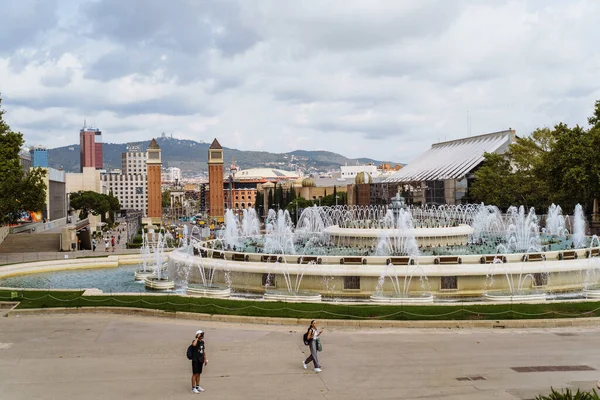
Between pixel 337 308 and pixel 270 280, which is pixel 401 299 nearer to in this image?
pixel 337 308

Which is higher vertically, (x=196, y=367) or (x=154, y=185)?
(x=154, y=185)

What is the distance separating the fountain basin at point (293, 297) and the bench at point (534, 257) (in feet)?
25.5

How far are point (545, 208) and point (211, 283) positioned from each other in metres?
44.8

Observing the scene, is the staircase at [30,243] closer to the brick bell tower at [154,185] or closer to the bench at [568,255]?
the bench at [568,255]

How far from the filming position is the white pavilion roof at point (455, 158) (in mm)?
74062

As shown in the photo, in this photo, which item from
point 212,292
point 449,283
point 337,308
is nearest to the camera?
point 337,308

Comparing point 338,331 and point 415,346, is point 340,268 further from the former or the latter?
point 415,346

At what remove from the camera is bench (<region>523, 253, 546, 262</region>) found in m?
22.9

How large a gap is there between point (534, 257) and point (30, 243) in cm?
3846

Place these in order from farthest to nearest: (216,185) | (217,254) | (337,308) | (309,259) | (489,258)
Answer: (216,185) < (217,254) < (309,259) < (489,258) < (337,308)

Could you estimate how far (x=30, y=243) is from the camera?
48156mm

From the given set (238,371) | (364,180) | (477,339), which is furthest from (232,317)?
(364,180)

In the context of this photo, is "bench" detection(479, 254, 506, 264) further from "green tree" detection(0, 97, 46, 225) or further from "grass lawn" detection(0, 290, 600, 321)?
"green tree" detection(0, 97, 46, 225)

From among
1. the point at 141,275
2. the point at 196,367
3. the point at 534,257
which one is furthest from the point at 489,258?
the point at 141,275
